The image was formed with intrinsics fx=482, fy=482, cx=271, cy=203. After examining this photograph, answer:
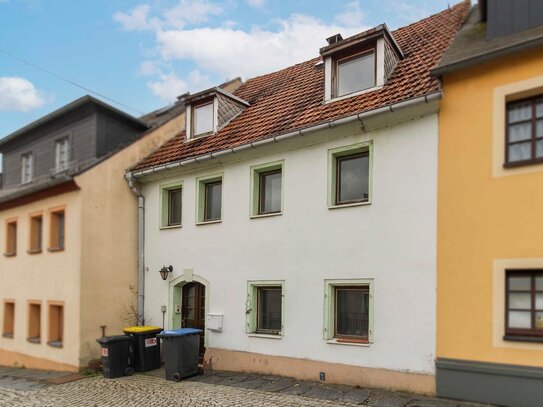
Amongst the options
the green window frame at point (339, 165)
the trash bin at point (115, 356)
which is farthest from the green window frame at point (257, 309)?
the trash bin at point (115, 356)

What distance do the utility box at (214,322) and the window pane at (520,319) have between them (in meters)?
6.50

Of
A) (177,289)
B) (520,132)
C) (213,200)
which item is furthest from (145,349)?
(520,132)

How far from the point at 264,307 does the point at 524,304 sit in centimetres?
561

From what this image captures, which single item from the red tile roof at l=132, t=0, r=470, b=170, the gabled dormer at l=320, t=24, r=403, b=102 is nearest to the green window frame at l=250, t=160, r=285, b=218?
the red tile roof at l=132, t=0, r=470, b=170

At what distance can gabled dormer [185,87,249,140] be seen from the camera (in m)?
13.6

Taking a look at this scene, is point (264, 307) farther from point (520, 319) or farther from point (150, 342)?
point (520, 319)

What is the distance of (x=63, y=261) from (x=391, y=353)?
9047mm

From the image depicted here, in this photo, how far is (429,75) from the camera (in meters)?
9.44

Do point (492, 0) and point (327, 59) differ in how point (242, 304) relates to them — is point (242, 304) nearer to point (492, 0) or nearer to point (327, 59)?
point (327, 59)

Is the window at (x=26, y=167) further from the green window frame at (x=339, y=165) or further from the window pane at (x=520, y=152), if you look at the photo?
the window pane at (x=520, y=152)

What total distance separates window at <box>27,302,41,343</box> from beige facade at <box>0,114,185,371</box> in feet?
0.09

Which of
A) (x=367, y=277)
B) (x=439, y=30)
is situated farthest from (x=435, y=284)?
(x=439, y=30)

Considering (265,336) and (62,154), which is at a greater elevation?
(62,154)

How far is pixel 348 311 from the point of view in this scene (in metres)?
9.88
